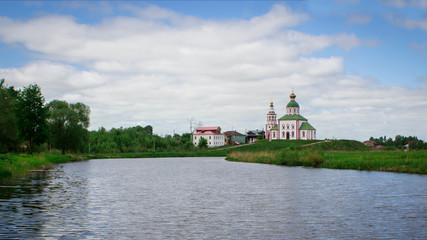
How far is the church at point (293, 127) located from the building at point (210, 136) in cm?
4374

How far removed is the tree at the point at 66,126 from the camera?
267 ft

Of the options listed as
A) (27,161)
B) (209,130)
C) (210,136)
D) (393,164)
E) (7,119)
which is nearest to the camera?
(393,164)

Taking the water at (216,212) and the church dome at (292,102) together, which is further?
the church dome at (292,102)

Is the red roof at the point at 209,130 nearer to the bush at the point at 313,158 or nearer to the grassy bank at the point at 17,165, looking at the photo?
the grassy bank at the point at 17,165

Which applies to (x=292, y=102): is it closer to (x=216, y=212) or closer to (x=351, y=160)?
(x=351, y=160)

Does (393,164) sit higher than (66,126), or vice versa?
(66,126)

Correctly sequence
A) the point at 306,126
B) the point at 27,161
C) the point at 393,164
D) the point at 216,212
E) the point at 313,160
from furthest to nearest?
1. the point at 306,126
2. the point at 313,160
3. the point at 27,161
4. the point at 393,164
5. the point at 216,212

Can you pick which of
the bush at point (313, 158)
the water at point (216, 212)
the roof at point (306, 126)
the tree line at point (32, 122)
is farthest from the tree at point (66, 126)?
the roof at point (306, 126)

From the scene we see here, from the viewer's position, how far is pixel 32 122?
62500mm

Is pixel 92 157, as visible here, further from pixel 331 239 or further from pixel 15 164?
pixel 331 239

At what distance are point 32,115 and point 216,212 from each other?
51.2m

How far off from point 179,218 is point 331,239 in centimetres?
733

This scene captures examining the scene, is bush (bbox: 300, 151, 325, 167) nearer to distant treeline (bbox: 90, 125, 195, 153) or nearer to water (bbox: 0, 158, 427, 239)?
water (bbox: 0, 158, 427, 239)

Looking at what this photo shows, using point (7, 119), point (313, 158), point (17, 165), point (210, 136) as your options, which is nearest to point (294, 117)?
point (210, 136)
